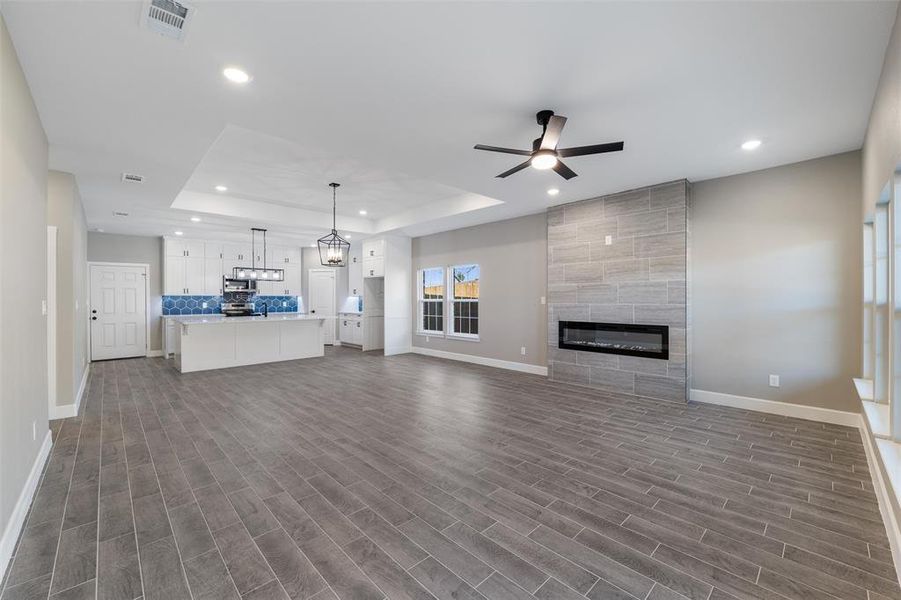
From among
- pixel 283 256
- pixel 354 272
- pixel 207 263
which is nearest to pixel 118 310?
pixel 207 263

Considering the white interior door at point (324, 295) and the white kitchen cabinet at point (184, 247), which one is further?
the white interior door at point (324, 295)

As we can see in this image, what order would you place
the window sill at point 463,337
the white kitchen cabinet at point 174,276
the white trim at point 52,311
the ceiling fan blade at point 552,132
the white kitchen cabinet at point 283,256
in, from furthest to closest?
the white kitchen cabinet at point 283,256, the white kitchen cabinet at point 174,276, the window sill at point 463,337, the white trim at point 52,311, the ceiling fan blade at point 552,132

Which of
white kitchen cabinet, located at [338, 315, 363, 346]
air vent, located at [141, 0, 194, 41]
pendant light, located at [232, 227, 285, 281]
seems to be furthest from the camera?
white kitchen cabinet, located at [338, 315, 363, 346]

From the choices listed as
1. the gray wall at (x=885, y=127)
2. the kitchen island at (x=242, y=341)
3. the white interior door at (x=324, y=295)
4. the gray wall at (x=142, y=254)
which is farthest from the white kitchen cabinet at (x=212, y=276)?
the gray wall at (x=885, y=127)

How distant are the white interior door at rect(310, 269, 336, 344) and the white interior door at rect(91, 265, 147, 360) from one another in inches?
145

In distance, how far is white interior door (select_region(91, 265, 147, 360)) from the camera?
26.2 ft

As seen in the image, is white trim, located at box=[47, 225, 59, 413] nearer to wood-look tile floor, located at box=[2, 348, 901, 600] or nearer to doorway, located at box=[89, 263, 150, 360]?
wood-look tile floor, located at box=[2, 348, 901, 600]

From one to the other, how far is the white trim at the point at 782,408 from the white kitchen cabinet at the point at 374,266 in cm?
633

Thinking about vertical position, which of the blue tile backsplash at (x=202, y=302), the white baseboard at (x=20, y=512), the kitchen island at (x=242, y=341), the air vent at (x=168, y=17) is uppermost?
the air vent at (x=168, y=17)

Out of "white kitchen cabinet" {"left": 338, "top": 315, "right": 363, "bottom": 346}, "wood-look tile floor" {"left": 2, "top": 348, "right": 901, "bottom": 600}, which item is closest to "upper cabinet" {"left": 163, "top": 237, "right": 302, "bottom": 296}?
"white kitchen cabinet" {"left": 338, "top": 315, "right": 363, "bottom": 346}

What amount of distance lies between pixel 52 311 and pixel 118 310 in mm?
4724

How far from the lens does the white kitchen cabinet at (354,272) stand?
33.2 ft

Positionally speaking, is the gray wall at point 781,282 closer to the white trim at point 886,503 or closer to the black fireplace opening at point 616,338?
the black fireplace opening at point 616,338

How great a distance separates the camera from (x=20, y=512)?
222 cm
